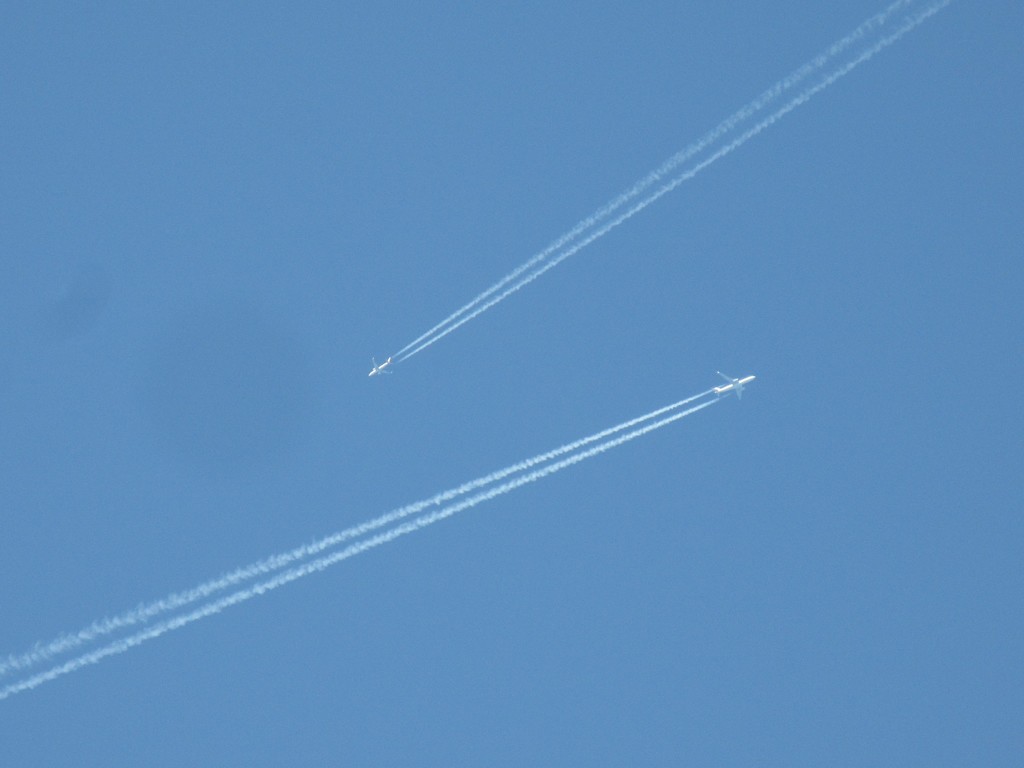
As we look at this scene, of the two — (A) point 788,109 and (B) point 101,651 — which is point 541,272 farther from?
(B) point 101,651

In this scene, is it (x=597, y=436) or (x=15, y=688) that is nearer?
(x=15, y=688)

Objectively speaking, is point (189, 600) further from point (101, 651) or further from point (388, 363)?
point (388, 363)

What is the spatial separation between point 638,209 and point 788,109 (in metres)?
7.09

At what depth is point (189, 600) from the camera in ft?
176

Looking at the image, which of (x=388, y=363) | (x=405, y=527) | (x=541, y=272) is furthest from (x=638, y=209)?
(x=405, y=527)

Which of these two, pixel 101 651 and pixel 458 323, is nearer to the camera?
pixel 101 651

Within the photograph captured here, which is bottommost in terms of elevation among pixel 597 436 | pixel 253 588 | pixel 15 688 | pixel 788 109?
pixel 15 688

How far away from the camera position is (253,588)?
178 ft

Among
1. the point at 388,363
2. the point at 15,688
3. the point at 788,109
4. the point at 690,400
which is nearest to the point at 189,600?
the point at 15,688

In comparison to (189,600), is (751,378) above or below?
above

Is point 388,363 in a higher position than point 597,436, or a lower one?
higher

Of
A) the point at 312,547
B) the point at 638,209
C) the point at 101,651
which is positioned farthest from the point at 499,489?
the point at 101,651

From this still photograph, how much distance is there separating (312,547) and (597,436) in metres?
12.4

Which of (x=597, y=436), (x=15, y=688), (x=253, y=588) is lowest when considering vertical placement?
(x=15, y=688)
